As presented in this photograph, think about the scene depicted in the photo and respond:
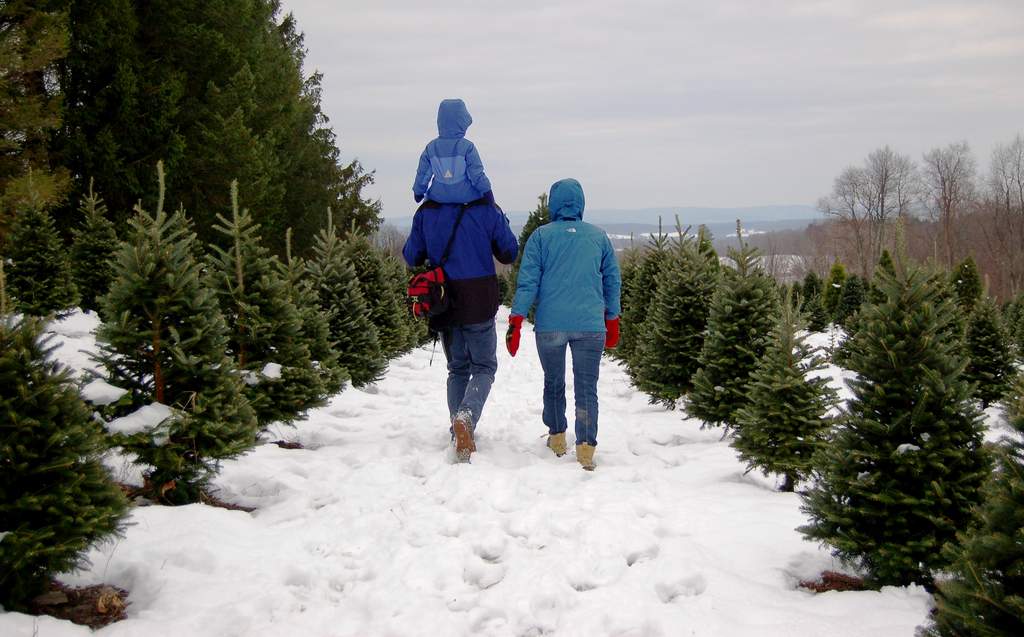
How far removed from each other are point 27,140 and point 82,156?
127 cm

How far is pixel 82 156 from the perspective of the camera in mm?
16062

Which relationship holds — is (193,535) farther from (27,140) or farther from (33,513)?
(27,140)

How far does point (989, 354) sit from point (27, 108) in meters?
18.7

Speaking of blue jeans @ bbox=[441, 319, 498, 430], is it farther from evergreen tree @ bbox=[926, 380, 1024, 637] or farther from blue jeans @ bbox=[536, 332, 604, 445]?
evergreen tree @ bbox=[926, 380, 1024, 637]

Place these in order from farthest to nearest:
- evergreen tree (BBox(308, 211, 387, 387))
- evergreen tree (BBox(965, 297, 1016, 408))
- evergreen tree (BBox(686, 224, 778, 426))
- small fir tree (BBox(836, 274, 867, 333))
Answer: small fir tree (BBox(836, 274, 867, 333)) → evergreen tree (BBox(965, 297, 1016, 408)) → evergreen tree (BBox(308, 211, 387, 387)) → evergreen tree (BBox(686, 224, 778, 426))

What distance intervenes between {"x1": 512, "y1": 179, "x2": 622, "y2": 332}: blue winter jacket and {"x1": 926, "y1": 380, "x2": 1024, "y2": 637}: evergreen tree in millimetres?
3505

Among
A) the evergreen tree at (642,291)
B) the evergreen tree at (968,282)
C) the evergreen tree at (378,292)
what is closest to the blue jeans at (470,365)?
the evergreen tree at (378,292)

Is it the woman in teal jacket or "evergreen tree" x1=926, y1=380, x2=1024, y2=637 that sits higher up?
the woman in teal jacket

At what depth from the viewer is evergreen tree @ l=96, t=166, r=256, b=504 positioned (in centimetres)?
429

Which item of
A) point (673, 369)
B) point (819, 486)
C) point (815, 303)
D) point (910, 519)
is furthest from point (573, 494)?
point (815, 303)

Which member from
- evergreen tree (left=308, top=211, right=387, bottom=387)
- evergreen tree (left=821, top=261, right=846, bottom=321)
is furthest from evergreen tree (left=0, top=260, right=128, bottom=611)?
evergreen tree (left=821, top=261, right=846, bottom=321)

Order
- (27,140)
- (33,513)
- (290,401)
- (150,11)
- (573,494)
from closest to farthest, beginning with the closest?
(33,513) → (573,494) → (290,401) → (27,140) → (150,11)

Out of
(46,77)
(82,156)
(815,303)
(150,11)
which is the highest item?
(150,11)

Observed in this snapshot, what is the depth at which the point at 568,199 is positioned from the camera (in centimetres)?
589
